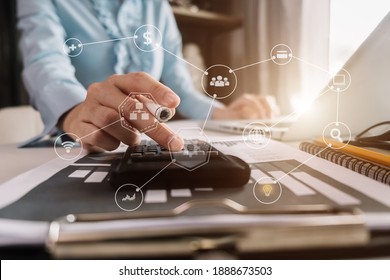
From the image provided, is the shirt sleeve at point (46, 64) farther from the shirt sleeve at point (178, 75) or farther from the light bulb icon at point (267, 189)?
the light bulb icon at point (267, 189)

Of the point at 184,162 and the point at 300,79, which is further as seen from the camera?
the point at 300,79

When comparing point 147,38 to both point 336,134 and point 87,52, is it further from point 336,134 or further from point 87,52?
point 336,134

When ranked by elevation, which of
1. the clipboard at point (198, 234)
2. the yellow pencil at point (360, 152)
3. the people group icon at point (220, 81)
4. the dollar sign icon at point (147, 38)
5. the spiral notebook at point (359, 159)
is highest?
the dollar sign icon at point (147, 38)

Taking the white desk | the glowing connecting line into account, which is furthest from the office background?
the white desk

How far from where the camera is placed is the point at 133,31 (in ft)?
1.22

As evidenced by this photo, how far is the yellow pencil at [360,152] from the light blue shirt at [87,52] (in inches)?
5.4

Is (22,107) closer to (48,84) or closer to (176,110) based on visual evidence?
(48,84)

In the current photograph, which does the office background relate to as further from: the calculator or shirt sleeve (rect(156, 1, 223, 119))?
the calculator

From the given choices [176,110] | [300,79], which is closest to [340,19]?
[300,79]

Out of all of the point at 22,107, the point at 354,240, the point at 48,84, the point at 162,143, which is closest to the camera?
the point at 354,240

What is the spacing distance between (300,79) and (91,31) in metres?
0.22

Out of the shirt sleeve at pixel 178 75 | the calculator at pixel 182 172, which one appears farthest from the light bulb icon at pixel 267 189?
the shirt sleeve at pixel 178 75

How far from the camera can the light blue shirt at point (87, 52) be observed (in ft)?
1.25

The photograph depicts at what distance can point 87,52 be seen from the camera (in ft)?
1.22
